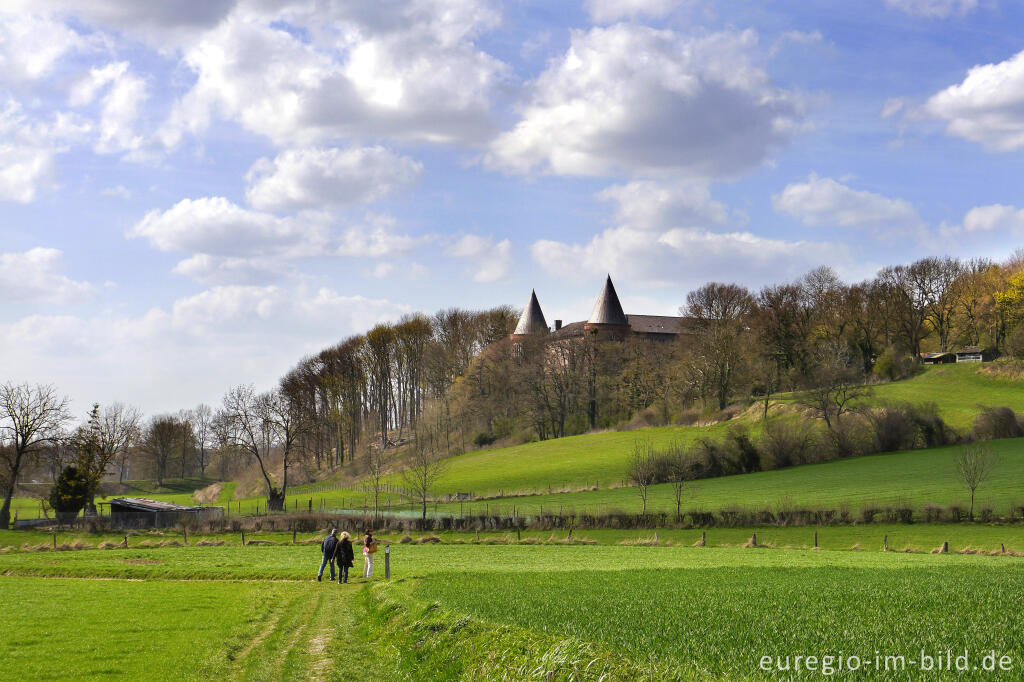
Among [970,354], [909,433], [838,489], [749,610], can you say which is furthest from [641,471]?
[970,354]

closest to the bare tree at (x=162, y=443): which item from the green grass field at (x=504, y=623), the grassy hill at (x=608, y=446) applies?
the grassy hill at (x=608, y=446)

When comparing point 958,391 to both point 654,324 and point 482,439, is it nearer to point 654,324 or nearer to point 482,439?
point 482,439

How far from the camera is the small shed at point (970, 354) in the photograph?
104312mm

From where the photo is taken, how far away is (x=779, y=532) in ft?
157

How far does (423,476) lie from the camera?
2643 inches

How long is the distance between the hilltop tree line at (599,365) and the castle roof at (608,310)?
1443 cm

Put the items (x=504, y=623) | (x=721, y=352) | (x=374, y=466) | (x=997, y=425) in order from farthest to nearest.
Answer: (x=721, y=352) → (x=374, y=466) → (x=997, y=425) → (x=504, y=623)

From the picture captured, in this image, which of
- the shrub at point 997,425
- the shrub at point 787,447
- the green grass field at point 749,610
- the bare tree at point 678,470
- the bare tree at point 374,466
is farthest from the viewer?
the bare tree at point 374,466

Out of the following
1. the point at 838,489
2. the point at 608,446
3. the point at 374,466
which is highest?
the point at 608,446

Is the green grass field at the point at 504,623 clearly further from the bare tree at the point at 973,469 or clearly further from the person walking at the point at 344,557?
the bare tree at the point at 973,469

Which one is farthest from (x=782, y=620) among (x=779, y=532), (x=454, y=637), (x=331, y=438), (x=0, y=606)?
(x=331, y=438)

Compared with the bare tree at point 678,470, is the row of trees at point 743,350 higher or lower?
higher

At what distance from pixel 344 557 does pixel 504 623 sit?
47.6 ft

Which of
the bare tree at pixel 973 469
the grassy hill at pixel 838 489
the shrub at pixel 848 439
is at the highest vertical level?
A: the shrub at pixel 848 439
